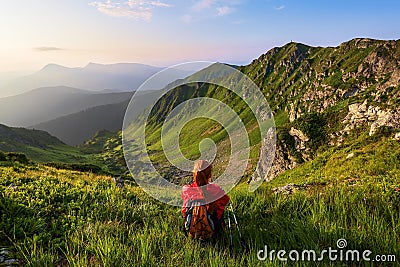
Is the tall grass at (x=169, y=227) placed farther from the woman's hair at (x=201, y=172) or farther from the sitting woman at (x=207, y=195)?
the woman's hair at (x=201, y=172)

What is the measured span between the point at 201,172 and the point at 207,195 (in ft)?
1.75

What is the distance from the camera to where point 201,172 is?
5945mm

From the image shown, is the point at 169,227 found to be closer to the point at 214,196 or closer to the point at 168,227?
the point at 168,227

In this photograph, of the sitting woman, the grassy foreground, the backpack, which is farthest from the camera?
the sitting woman

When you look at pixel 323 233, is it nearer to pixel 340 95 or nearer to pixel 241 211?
pixel 241 211

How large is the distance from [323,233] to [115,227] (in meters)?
4.21

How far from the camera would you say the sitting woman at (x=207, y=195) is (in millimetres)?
5934

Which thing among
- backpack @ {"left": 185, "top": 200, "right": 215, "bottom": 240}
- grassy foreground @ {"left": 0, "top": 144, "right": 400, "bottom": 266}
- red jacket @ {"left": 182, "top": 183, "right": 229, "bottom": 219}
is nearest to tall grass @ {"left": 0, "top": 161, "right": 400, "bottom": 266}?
grassy foreground @ {"left": 0, "top": 144, "right": 400, "bottom": 266}

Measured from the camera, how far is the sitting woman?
593cm

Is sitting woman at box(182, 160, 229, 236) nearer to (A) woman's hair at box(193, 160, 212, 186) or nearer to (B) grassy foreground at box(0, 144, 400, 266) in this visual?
(A) woman's hair at box(193, 160, 212, 186)

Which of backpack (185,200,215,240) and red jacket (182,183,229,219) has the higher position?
red jacket (182,183,229,219)

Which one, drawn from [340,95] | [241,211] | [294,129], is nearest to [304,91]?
[340,95]

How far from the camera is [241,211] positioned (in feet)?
23.0

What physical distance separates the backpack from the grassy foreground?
0.87 feet
